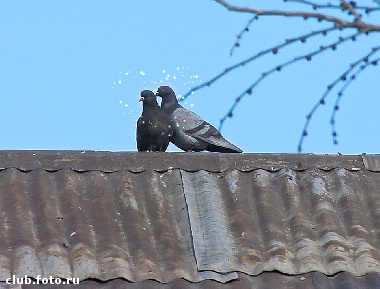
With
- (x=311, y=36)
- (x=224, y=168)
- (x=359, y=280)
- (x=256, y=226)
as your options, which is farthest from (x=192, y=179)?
(x=311, y=36)

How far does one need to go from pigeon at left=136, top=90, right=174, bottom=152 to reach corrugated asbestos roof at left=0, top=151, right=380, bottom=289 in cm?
152

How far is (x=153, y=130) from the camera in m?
6.54

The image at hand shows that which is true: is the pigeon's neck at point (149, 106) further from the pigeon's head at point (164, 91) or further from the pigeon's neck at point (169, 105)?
the pigeon's head at point (164, 91)

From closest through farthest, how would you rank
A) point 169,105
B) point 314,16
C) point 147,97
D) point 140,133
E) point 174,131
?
point 314,16
point 140,133
point 174,131
point 147,97
point 169,105

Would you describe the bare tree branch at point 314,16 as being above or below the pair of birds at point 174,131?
below

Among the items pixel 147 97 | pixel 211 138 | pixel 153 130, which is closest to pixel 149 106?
pixel 147 97

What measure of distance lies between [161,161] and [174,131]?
1935 millimetres

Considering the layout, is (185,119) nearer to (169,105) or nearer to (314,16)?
(169,105)

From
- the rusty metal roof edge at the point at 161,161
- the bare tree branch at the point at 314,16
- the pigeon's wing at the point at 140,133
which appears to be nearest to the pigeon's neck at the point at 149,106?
the pigeon's wing at the point at 140,133

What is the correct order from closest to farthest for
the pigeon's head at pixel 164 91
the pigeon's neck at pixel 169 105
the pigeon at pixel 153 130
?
the pigeon at pixel 153 130, the pigeon's neck at pixel 169 105, the pigeon's head at pixel 164 91

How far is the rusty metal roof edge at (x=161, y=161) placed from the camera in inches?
191

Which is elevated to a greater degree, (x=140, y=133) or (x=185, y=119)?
(x=185, y=119)

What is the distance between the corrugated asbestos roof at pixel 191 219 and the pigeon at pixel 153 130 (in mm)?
1524

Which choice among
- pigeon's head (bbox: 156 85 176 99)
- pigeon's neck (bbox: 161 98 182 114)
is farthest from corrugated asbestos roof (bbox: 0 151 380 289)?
pigeon's head (bbox: 156 85 176 99)
